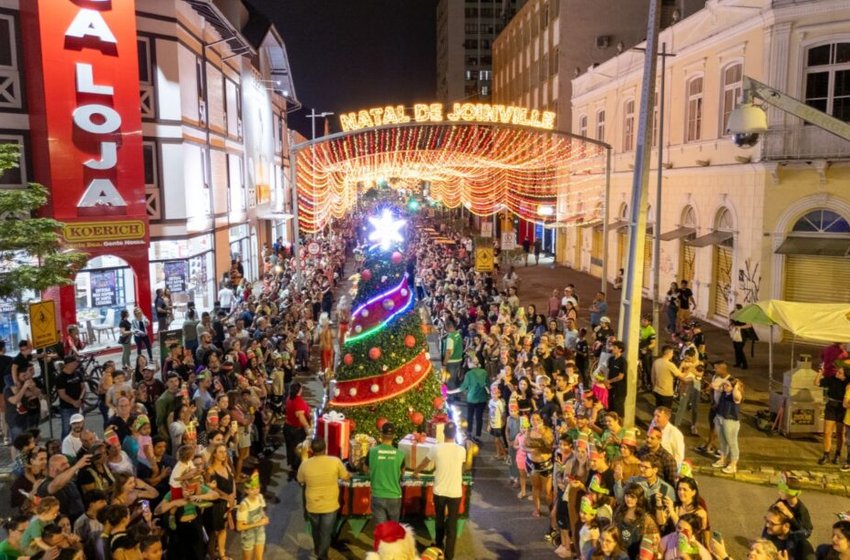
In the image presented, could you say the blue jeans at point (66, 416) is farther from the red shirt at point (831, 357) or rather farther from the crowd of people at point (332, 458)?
the red shirt at point (831, 357)

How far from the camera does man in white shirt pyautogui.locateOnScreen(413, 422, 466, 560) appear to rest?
7.92 m

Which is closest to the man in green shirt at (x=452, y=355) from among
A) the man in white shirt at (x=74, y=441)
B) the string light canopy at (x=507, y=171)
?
the man in white shirt at (x=74, y=441)

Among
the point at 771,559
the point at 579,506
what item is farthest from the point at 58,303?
the point at 771,559

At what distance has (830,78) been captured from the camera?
1814cm

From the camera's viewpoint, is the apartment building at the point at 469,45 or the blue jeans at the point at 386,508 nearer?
the blue jeans at the point at 386,508

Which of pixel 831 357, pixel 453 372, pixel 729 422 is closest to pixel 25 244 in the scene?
pixel 453 372

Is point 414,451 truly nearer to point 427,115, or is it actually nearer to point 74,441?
point 74,441

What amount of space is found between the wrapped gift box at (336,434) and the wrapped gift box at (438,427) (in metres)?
1.14

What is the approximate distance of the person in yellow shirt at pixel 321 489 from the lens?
25.4 ft

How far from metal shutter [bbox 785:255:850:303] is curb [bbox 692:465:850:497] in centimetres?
993

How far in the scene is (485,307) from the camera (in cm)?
1909

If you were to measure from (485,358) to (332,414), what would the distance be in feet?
17.3

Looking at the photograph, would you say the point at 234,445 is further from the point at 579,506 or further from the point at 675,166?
the point at 675,166

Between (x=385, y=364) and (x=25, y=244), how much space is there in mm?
8147
